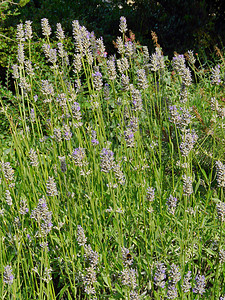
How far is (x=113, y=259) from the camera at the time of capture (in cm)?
250

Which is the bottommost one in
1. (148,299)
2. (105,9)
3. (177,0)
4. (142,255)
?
(148,299)

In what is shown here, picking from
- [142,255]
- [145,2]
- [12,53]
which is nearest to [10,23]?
[12,53]

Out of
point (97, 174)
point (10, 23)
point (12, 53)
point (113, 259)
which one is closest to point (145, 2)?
point (10, 23)

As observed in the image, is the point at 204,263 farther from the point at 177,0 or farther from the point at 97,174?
the point at 177,0

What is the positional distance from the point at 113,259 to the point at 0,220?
0.88 meters

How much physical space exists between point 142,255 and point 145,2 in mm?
6440

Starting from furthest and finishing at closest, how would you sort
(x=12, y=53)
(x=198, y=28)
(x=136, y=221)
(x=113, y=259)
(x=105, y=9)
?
1. (x=105, y=9)
2. (x=198, y=28)
3. (x=12, y=53)
4. (x=136, y=221)
5. (x=113, y=259)

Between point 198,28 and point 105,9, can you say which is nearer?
point 198,28

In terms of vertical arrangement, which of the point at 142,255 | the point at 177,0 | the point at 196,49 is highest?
the point at 177,0

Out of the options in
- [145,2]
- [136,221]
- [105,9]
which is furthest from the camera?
[105,9]

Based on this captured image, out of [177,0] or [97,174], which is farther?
[177,0]

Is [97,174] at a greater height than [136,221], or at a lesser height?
greater

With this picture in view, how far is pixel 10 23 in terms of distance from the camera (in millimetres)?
6781

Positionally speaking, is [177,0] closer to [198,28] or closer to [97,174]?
[198,28]
